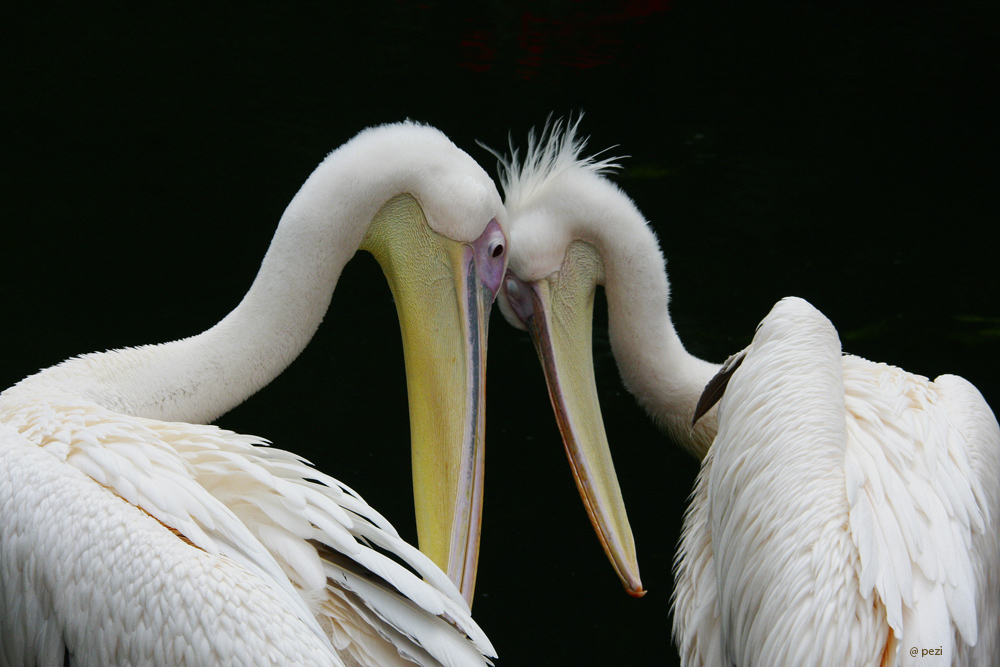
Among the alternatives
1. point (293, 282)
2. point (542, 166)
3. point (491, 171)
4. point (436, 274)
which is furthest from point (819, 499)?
point (491, 171)

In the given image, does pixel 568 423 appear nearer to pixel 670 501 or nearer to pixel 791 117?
pixel 670 501

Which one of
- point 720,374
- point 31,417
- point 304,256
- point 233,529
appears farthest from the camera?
point 720,374

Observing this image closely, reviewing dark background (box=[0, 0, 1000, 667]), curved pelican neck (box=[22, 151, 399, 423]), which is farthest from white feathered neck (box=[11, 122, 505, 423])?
dark background (box=[0, 0, 1000, 667])

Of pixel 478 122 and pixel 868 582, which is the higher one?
pixel 478 122

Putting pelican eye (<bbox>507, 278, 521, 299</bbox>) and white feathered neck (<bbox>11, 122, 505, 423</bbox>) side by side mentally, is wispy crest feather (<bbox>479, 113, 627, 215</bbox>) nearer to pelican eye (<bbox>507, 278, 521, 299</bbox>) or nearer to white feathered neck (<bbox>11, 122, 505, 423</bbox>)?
pelican eye (<bbox>507, 278, 521, 299</bbox>)

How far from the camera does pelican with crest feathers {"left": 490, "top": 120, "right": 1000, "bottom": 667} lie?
1.48m

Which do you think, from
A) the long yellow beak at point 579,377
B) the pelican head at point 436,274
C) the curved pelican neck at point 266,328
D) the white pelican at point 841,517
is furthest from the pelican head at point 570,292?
the curved pelican neck at point 266,328

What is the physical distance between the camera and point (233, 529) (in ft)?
4.80

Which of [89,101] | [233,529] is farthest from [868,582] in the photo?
[89,101]

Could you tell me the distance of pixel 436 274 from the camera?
2205 mm

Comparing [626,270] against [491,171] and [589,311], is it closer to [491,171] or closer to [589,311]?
[589,311]

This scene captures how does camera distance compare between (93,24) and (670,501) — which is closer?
(670,501)

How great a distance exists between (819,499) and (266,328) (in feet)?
3.76

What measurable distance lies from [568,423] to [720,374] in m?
0.50
